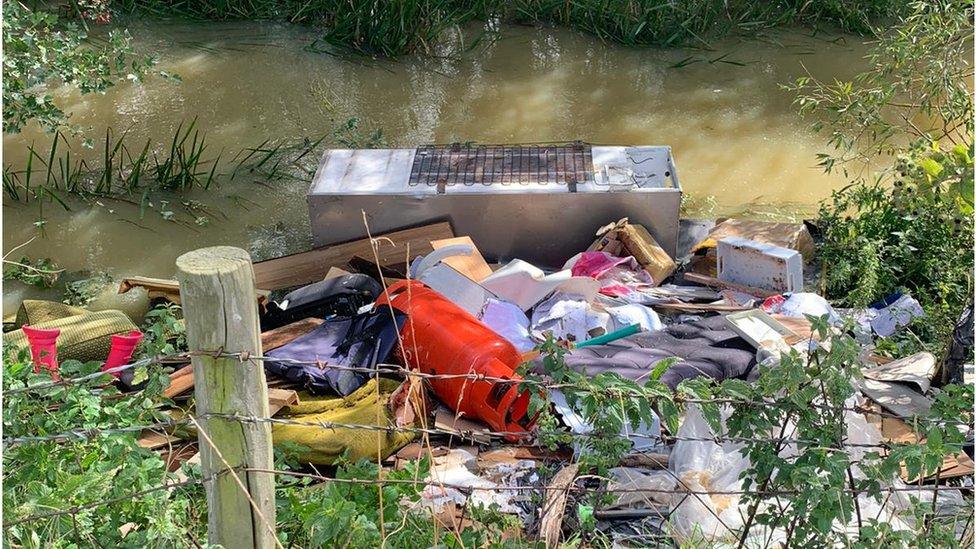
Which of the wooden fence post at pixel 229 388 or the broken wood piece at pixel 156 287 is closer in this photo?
the wooden fence post at pixel 229 388

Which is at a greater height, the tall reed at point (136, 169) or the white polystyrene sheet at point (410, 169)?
the white polystyrene sheet at point (410, 169)

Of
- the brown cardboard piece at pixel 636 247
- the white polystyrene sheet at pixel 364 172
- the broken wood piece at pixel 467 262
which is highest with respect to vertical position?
the white polystyrene sheet at pixel 364 172

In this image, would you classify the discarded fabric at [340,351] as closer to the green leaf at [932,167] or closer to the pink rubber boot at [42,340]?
→ the pink rubber boot at [42,340]

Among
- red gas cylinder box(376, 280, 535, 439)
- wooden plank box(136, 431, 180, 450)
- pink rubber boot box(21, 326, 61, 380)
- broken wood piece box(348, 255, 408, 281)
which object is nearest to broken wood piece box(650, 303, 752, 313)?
red gas cylinder box(376, 280, 535, 439)

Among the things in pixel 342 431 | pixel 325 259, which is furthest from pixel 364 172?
pixel 342 431

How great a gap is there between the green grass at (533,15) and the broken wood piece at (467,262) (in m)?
4.32

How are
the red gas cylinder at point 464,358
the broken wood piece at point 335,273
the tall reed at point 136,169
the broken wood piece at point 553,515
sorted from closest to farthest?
the broken wood piece at point 553,515
the red gas cylinder at point 464,358
the broken wood piece at point 335,273
the tall reed at point 136,169

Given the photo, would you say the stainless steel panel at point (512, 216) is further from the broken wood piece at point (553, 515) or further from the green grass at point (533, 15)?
the green grass at point (533, 15)

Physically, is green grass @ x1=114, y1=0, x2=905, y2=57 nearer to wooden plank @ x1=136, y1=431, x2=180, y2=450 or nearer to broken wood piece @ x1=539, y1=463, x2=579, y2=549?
wooden plank @ x1=136, y1=431, x2=180, y2=450

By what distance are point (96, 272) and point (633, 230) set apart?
3462 millimetres

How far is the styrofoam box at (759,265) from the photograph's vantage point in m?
5.65

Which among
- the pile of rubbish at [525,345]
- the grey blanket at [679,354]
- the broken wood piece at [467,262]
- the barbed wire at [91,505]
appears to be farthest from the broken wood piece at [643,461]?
the barbed wire at [91,505]

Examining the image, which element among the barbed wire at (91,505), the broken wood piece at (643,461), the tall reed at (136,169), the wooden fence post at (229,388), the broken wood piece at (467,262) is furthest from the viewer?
the tall reed at (136,169)

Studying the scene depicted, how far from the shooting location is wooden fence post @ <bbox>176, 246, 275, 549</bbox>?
2225 millimetres
